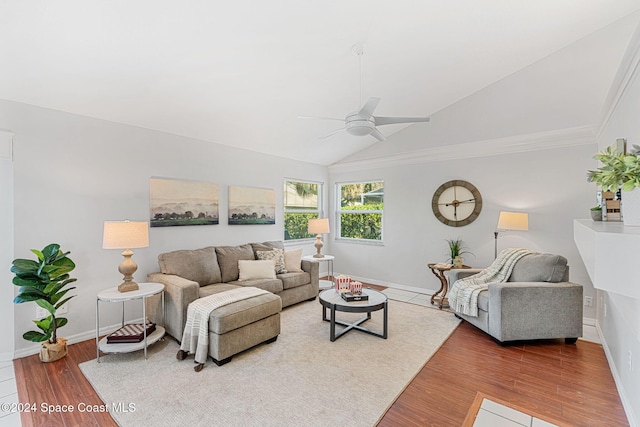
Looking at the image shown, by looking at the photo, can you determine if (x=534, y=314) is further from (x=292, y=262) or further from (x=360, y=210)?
(x=360, y=210)

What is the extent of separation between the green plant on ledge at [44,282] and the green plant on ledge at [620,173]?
3.90m

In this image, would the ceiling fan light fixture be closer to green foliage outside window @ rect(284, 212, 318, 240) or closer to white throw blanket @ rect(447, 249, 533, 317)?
white throw blanket @ rect(447, 249, 533, 317)

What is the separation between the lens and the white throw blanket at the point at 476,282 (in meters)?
3.31

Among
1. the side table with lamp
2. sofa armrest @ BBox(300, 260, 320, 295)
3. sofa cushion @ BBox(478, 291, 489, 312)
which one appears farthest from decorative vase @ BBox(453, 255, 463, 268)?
the side table with lamp

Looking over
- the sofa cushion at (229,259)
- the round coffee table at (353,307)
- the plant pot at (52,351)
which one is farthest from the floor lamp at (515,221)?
the plant pot at (52,351)

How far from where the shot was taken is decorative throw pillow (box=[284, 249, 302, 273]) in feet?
14.5

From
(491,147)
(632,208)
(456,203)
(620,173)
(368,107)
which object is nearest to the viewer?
(620,173)

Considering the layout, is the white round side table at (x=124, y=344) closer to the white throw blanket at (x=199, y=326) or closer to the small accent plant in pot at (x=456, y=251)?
the white throw blanket at (x=199, y=326)

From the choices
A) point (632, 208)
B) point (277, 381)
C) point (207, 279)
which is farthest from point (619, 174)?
point (207, 279)

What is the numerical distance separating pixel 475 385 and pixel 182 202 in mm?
3854

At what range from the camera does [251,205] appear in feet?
15.6

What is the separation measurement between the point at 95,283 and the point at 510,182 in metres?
5.52

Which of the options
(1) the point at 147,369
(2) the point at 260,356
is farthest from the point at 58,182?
(2) the point at 260,356

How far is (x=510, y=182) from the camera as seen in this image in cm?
414
